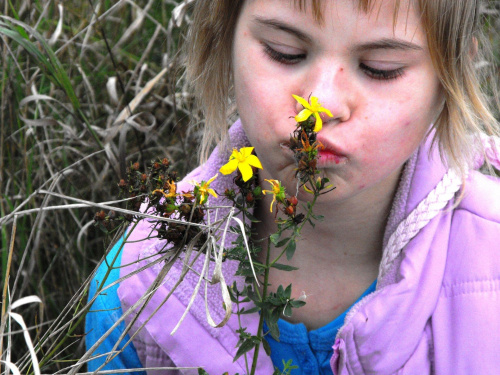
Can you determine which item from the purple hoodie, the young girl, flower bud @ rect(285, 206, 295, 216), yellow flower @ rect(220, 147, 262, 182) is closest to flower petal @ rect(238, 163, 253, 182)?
yellow flower @ rect(220, 147, 262, 182)

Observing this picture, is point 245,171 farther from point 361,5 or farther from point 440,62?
point 440,62

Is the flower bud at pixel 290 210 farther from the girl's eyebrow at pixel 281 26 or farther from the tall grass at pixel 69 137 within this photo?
the tall grass at pixel 69 137

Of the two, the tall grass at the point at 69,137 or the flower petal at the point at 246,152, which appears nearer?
the flower petal at the point at 246,152

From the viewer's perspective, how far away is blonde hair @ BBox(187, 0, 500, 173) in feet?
4.38

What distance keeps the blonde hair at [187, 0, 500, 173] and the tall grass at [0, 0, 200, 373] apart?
10.7 inches

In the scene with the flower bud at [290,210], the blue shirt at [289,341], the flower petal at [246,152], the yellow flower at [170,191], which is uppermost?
the flower petal at [246,152]

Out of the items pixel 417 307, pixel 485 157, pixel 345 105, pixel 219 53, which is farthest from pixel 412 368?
pixel 219 53

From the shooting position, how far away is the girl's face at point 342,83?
1.25 meters

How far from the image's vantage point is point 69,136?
7.31 feet

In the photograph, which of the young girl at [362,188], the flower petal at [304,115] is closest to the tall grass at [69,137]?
the young girl at [362,188]

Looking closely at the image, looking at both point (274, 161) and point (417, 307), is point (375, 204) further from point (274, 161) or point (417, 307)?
point (274, 161)

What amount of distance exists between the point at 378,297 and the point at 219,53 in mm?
781

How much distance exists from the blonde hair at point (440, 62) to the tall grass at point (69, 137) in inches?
10.7

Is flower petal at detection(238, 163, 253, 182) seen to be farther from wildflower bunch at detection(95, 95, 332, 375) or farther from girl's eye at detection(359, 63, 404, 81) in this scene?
girl's eye at detection(359, 63, 404, 81)
